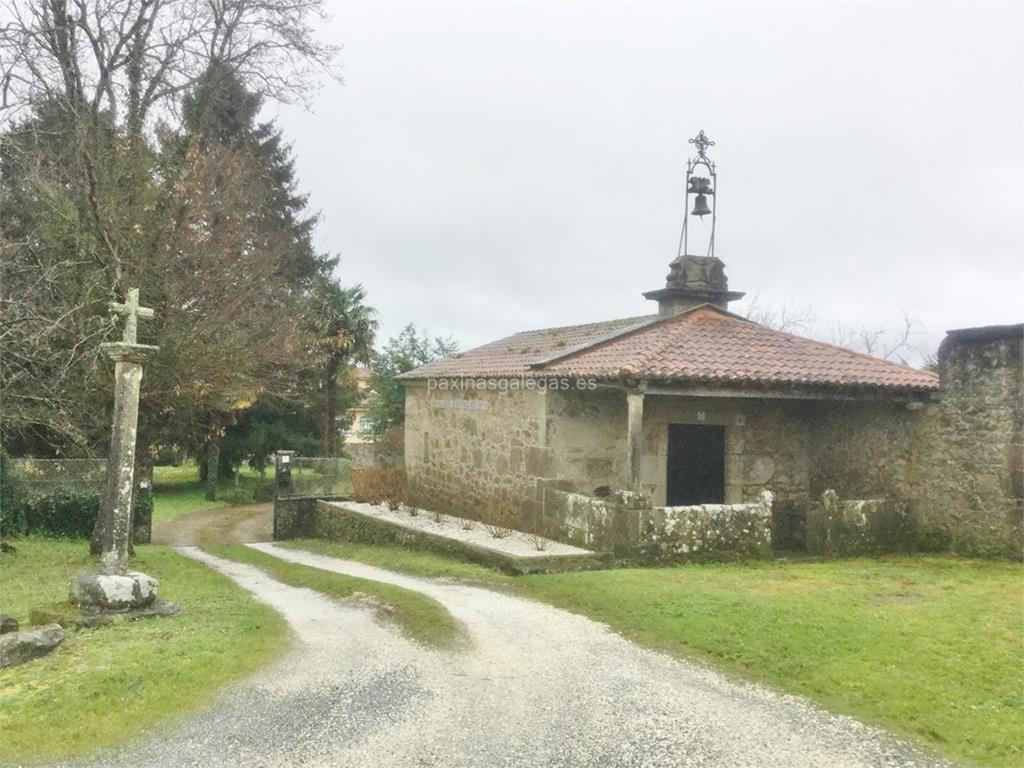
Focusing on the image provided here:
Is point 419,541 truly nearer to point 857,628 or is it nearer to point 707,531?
point 707,531

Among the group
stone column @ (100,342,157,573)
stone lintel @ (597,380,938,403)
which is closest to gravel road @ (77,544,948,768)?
stone column @ (100,342,157,573)

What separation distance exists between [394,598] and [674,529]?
4.12m

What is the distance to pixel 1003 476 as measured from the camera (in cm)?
1112

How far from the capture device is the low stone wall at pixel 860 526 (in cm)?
1178

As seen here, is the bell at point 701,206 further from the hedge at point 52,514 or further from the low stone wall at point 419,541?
the hedge at point 52,514

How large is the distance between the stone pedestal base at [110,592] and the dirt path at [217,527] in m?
11.9

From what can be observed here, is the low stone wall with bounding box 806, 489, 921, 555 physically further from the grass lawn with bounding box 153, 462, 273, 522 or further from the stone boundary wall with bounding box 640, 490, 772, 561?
the grass lawn with bounding box 153, 462, 273, 522

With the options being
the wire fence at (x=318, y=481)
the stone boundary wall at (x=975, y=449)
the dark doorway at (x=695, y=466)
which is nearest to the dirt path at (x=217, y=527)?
the wire fence at (x=318, y=481)

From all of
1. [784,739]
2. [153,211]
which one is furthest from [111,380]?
[784,739]

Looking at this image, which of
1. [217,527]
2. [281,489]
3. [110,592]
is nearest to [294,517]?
[281,489]

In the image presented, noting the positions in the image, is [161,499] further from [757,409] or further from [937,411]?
[937,411]

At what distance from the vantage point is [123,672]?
577cm

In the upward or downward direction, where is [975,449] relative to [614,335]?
downward

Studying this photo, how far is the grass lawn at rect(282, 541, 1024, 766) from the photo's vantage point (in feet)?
17.5
